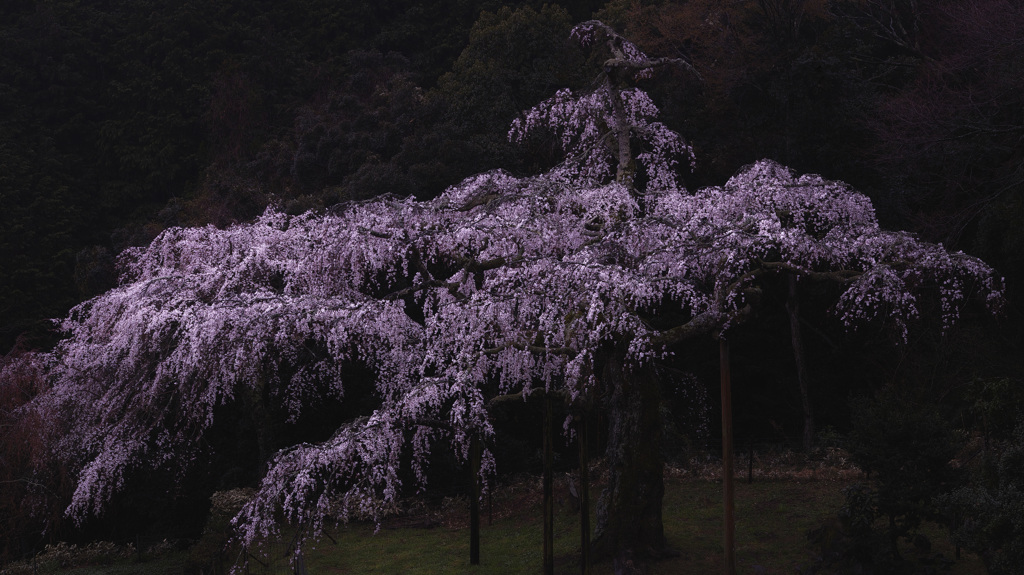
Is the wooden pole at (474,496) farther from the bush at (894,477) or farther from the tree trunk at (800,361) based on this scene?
the tree trunk at (800,361)

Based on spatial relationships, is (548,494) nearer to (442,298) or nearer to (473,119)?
(442,298)

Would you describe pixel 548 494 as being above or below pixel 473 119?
below

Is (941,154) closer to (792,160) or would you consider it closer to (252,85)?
(792,160)

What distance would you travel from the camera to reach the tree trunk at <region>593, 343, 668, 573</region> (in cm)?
1134

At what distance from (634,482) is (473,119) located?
45.8 ft

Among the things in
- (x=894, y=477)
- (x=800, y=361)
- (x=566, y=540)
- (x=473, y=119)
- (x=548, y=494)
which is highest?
(x=473, y=119)

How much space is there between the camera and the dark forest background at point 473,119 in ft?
54.8

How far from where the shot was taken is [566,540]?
13555 mm

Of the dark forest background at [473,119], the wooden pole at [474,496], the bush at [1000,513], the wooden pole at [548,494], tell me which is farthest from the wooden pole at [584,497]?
the dark forest background at [473,119]

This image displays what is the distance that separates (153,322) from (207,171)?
616 inches

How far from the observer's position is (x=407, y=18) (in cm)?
→ 3131

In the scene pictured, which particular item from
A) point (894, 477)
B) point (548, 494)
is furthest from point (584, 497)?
point (894, 477)

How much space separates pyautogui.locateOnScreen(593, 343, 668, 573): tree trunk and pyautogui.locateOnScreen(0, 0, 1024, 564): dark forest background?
4.41 m

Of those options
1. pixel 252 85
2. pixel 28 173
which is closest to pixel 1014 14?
pixel 252 85
